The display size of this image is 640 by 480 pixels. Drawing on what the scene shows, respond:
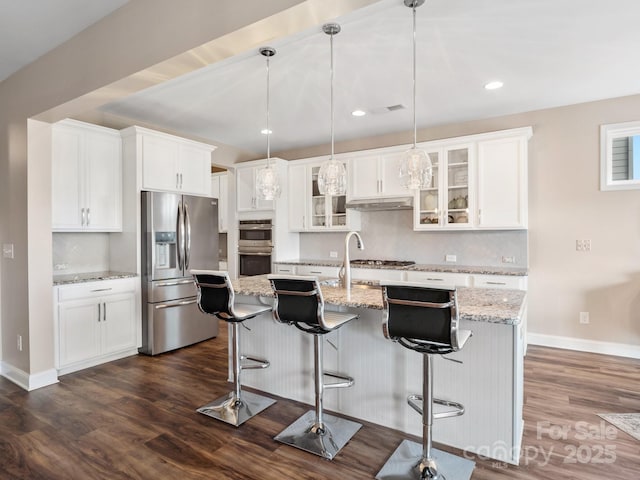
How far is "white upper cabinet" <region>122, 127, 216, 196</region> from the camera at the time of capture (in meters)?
3.95

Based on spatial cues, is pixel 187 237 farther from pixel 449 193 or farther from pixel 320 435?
pixel 449 193

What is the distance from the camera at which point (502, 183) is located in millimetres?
4016

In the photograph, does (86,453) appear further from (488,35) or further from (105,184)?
(488,35)

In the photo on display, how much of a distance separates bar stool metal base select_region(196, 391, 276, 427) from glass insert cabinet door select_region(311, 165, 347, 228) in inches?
112

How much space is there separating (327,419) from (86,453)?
1.48 metres

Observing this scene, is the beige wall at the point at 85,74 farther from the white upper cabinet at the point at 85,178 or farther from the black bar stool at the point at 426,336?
the black bar stool at the point at 426,336

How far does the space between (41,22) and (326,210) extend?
359 centimetres

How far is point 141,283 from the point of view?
3.98 m

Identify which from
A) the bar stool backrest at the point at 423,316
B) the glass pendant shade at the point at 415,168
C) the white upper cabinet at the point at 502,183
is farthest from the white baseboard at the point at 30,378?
the white upper cabinet at the point at 502,183

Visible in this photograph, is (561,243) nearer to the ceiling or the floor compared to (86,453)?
nearer to the ceiling

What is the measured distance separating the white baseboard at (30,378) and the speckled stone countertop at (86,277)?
0.78m

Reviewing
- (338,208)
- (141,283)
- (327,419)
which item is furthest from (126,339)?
(338,208)

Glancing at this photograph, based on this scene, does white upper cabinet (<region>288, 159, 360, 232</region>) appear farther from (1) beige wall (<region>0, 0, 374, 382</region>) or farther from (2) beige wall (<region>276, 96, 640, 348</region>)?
(1) beige wall (<region>0, 0, 374, 382</region>)

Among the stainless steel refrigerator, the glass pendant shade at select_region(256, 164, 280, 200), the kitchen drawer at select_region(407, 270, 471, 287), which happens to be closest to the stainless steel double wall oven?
the stainless steel refrigerator
